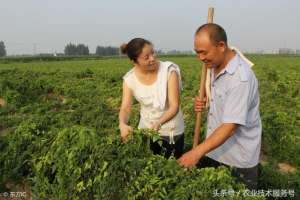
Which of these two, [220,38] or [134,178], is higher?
[220,38]

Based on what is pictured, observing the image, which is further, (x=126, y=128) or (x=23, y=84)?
(x=23, y=84)

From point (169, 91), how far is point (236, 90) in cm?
107

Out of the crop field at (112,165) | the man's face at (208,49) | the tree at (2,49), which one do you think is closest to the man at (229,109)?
the man's face at (208,49)

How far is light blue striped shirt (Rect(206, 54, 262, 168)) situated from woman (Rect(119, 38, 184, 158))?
0.58m

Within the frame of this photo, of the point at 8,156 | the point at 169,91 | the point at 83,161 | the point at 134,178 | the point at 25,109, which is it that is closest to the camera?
the point at 134,178

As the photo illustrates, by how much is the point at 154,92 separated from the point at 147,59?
1.01 ft

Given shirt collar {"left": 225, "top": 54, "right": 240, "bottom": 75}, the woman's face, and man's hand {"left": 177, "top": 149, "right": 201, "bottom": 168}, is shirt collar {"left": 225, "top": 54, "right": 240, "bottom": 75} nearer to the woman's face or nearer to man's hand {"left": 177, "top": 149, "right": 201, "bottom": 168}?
man's hand {"left": 177, "top": 149, "right": 201, "bottom": 168}

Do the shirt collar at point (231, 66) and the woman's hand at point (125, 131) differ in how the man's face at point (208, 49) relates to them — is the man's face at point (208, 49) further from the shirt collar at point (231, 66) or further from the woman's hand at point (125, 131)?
the woman's hand at point (125, 131)

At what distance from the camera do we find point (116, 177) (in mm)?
3314

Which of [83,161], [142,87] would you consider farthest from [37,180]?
[142,87]

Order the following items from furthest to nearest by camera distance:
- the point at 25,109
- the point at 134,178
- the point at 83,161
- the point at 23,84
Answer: the point at 23,84, the point at 25,109, the point at 83,161, the point at 134,178

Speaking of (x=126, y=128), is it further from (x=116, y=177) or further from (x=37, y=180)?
(x=37, y=180)

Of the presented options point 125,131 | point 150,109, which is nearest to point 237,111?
point 125,131

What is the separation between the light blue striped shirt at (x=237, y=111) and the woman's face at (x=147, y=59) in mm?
753
